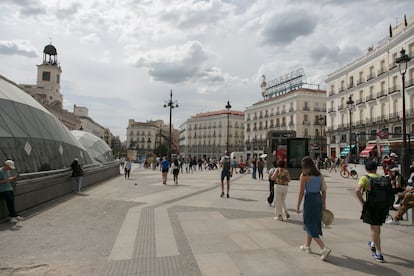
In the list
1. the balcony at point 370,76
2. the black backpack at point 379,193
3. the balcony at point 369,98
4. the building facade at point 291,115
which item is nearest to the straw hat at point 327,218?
the black backpack at point 379,193

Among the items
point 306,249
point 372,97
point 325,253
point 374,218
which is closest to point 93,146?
point 306,249

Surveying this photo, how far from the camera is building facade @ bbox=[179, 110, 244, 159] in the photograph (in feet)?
303

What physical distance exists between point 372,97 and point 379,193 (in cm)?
4285

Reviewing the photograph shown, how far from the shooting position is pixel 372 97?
1634 inches

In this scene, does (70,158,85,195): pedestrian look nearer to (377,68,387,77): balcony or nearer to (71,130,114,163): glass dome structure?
(71,130,114,163): glass dome structure

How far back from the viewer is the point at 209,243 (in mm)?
5211

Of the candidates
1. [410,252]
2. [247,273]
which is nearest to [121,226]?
[247,273]

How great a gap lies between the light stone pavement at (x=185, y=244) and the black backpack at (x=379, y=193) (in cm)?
84

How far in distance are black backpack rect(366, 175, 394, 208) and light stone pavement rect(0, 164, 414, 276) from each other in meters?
0.84

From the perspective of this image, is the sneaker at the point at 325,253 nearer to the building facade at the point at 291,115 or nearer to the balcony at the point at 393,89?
the balcony at the point at 393,89

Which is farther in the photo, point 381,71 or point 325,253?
point 381,71

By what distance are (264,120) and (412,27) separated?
4182 centimetres

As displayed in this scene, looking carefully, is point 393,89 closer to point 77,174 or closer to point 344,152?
point 344,152

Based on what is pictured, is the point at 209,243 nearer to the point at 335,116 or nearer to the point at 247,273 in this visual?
the point at 247,273
